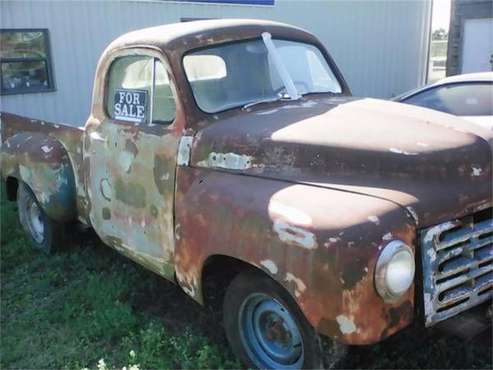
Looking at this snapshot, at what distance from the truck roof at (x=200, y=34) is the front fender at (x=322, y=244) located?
1.22 meters

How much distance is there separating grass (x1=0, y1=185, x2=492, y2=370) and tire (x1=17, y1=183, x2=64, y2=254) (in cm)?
16

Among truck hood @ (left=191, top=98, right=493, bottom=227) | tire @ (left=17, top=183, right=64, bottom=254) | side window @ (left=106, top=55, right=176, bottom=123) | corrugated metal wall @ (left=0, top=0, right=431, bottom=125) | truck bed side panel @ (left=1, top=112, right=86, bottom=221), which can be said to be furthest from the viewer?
corrugated metal wall @ (left=0, top=0, right=431, bottom=125)

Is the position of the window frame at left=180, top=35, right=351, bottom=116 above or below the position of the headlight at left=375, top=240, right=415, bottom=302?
above

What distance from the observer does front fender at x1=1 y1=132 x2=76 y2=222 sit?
468 cm

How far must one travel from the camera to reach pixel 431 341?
10.9 feet

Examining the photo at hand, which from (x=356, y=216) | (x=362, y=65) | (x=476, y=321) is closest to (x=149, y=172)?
(x=356, y=216)

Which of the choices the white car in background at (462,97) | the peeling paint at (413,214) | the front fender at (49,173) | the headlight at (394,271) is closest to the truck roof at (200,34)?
the front fender at (49,173)

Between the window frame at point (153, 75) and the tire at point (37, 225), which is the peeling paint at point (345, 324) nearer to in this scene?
the window frame at point (153, 75)

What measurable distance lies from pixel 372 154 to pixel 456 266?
67 cm

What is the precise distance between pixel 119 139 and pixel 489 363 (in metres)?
2.67

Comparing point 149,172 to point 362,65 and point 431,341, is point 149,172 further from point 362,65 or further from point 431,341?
point 362,65

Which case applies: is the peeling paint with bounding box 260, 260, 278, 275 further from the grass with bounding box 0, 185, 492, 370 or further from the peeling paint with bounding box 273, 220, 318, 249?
the grass with bounding box 0, 185, 492, 370

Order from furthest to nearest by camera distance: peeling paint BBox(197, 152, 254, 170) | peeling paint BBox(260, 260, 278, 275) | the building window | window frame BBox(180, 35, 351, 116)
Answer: the building window
window frame BBox(180, 35, 351, 116)
peeling paint BBox(197, 152, 254, 170)
peeling paint BBox(260, 260, 278, 275)

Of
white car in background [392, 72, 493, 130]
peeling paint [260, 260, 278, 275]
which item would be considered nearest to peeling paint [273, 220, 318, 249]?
peeling paint [260, 260, 278, 275]
